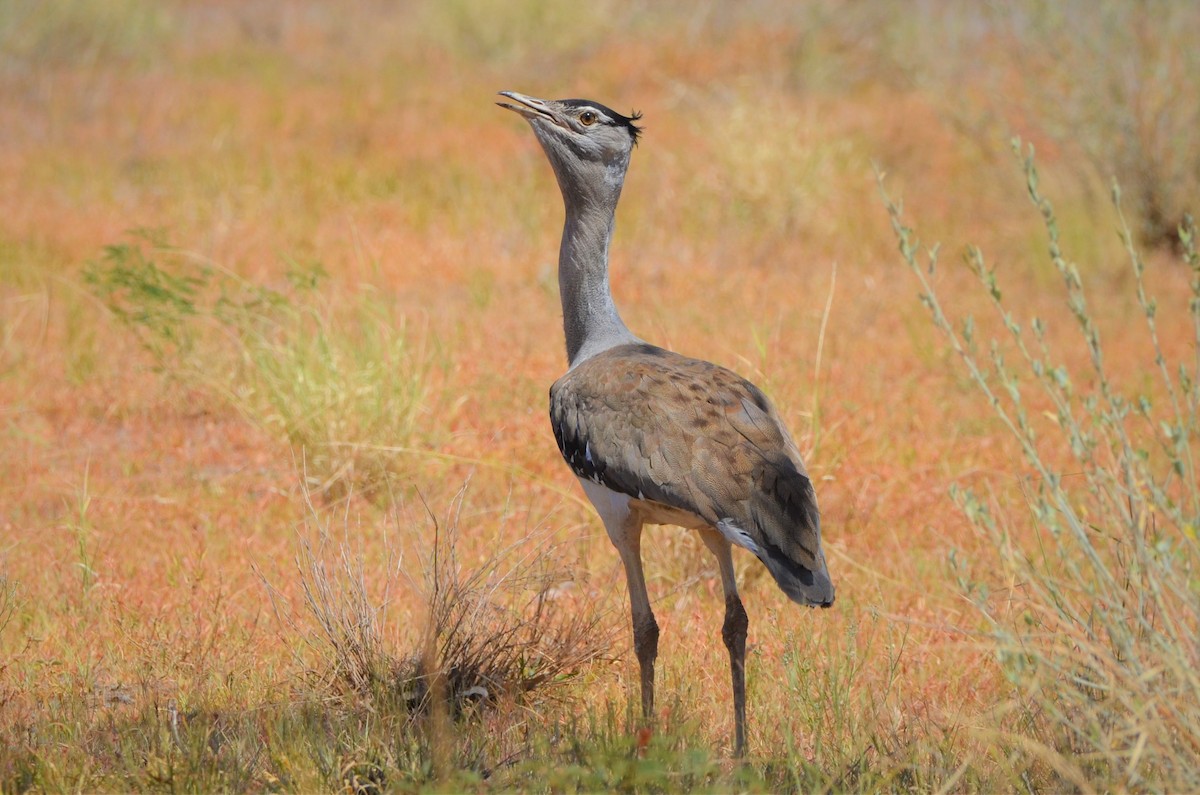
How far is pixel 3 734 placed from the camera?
306 cm

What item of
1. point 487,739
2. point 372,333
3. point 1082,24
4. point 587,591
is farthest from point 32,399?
point 1082,24

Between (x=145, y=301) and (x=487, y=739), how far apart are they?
3493mm

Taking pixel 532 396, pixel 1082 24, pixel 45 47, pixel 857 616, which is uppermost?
pixel 45 47

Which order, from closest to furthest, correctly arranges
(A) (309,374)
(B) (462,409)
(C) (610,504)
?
(C) (610,504) → (A) (309,374) → (B) (462,409)

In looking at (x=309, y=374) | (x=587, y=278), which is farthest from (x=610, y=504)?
(x=309, y=374)

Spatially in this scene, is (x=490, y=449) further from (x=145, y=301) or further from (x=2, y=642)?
(x=2, y=642)

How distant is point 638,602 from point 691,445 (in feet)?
1.62

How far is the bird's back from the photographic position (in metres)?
3.04

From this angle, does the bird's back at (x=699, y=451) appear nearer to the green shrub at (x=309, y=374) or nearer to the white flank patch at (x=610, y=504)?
the white flank patch at (x=610, y=504)

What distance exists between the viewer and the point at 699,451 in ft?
10.5

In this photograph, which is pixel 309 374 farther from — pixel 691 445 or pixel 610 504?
pixel 691 445

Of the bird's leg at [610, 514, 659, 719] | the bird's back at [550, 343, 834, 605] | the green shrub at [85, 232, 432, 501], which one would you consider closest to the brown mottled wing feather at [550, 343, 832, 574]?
the bird's back at [550, 343, 834, 605]

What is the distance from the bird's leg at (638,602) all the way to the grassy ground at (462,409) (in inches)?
3.8

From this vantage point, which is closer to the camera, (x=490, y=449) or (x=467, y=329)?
(x=490, y=449)
